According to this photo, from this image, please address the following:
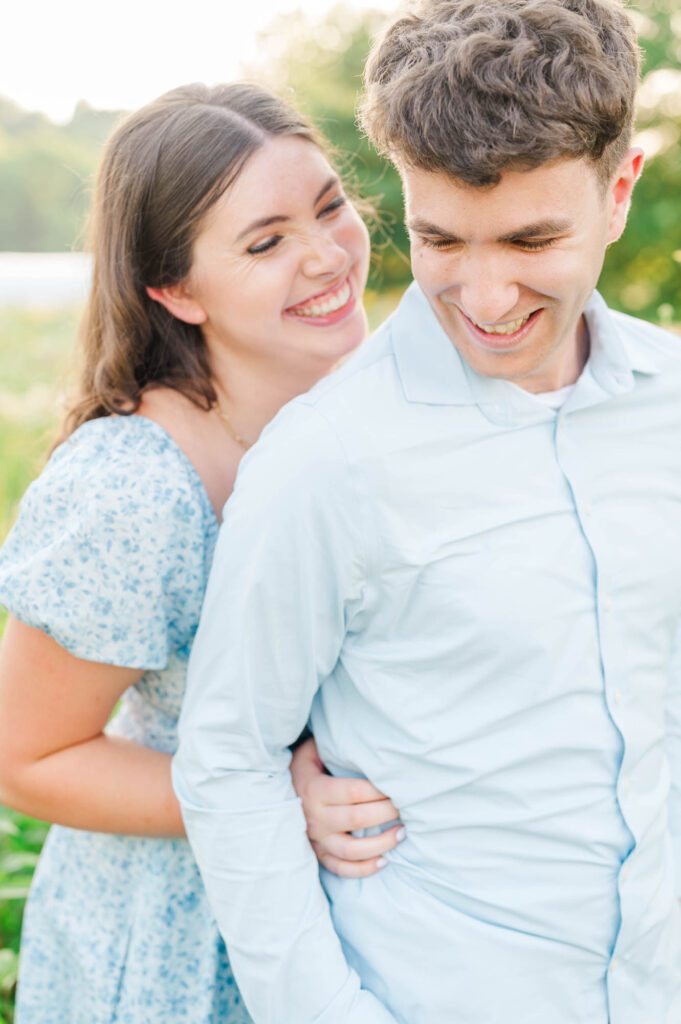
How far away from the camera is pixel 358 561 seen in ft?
5.15

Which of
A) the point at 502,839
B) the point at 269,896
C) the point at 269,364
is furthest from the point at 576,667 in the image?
the point at 269,364

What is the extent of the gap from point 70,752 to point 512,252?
1.13 meters

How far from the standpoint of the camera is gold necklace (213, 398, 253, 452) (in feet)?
6.84

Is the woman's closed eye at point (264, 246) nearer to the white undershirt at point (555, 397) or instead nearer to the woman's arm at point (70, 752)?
the white undershirt at point (555, 397)

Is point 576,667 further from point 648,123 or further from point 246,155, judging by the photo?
point 648,123

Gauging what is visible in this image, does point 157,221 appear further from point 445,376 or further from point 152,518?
point 445,376

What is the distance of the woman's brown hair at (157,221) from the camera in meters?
2.00

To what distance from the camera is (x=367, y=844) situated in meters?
1.70

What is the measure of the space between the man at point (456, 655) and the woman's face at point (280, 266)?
0.38 m

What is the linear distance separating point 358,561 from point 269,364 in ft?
2.22

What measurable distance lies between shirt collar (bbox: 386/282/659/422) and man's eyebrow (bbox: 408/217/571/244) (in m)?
0.20

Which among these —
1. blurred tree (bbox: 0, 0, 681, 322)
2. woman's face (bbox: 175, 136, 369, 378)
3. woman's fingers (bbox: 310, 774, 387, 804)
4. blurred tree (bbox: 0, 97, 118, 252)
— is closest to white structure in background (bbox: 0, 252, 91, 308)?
blurred tree (bbox: 0, 0, 681, 322)

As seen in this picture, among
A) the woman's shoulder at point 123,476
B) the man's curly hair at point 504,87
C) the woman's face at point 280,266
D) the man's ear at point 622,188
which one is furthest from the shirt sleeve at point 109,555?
the man's ear at point 622,188

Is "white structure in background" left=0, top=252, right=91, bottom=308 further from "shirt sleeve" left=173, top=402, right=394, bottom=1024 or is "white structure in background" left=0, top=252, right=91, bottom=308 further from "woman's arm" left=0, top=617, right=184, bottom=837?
"shirt sleeve" left=173, top=402, right=394, bottom=1024
